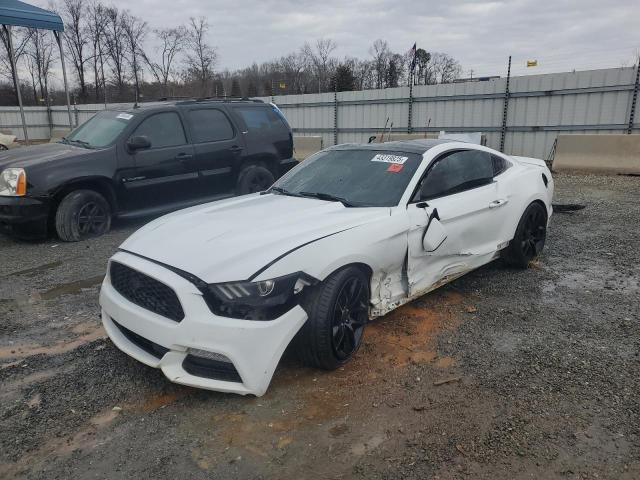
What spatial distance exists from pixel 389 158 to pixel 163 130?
4.25m

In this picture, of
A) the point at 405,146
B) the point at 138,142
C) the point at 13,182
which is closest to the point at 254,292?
the point at 405,146

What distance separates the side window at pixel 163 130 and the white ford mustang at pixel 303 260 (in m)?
3.20

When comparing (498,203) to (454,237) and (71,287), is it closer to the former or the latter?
(454,237)

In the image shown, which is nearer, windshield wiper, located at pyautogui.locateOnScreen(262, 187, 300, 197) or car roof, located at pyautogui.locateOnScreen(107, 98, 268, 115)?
windshield wiper, located at pyautogui.locateOnScreen(262, 187, 300, 197)

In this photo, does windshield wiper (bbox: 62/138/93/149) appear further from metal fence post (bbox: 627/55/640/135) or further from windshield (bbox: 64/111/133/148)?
metal fence post (bbox: 627/55/640/135)

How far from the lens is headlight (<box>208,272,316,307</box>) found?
288 cm

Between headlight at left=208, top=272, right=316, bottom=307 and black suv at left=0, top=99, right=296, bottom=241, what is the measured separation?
4607mm

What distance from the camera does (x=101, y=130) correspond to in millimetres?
7352

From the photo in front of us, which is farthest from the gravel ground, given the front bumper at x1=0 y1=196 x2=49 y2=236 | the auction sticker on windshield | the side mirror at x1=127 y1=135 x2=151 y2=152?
the side mirror at x1=127 y1=135 x2=151 y2=152

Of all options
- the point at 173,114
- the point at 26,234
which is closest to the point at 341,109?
the point at 173,114

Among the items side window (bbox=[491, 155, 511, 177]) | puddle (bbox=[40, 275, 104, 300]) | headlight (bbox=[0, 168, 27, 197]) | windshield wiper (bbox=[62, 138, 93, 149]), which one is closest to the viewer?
puddle (bbox=[40, 275, 104, 300])

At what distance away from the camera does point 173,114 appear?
24.6 ft

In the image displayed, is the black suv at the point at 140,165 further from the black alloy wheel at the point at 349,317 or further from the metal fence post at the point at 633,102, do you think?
the metal fence post at the point at 633,102

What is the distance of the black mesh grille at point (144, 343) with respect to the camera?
308 centimetres
